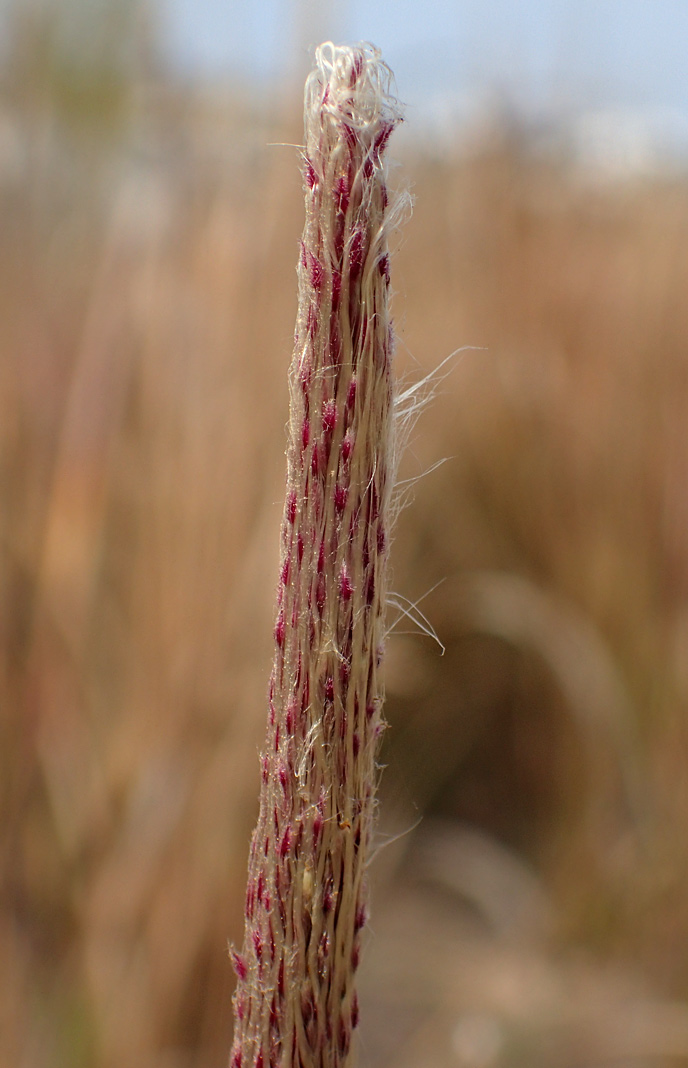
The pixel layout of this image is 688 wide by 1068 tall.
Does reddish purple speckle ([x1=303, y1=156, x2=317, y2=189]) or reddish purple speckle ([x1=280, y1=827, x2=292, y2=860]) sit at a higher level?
reddish purple speckle ([x1=303, y1=156, x2=317, y2=189])

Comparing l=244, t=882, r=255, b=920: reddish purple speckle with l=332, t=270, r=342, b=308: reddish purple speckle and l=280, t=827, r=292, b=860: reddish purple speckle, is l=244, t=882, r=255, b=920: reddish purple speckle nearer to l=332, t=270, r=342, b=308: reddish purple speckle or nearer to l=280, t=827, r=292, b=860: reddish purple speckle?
l=280, t=827, r=292, b=860: reddish purple speckle

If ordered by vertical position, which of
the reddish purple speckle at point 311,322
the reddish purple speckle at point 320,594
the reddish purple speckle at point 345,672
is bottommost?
the reddish purple speckle at point 345,672

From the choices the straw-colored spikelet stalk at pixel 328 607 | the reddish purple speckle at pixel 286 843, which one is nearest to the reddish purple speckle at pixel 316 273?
the straw-colored spikelet stalk at pixel 328 607

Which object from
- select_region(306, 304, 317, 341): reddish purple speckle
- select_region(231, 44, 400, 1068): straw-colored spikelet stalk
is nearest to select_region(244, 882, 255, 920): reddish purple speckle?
select_region(231, 44, 400, 1068): straw-colored spikelet stalk

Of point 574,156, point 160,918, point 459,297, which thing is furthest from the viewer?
point 574,156

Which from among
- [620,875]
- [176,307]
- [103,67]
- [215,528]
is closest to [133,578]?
[215,528]

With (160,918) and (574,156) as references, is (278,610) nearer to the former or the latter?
(160,918)

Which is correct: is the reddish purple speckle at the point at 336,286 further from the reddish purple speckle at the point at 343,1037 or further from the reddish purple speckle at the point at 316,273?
the reddish purple speckle at the point at 343,1037
